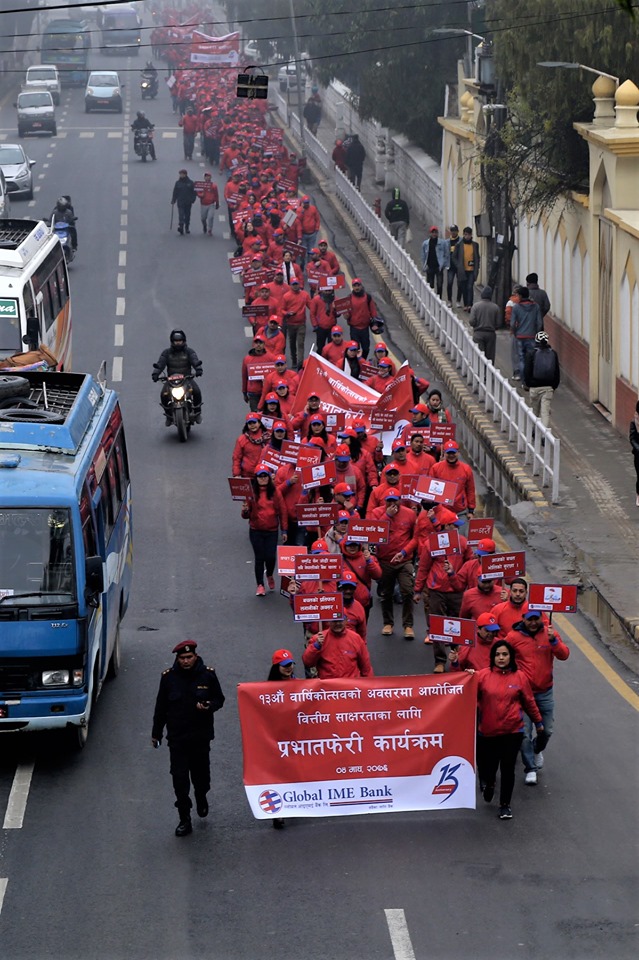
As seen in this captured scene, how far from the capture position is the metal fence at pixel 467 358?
72.5 ft

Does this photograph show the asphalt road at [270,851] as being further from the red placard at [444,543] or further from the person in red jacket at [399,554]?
the red placard at [444,543]

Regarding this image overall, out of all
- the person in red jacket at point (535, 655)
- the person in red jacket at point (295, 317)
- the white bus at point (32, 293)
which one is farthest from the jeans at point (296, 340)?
the person in red jacket at point (535, 655)

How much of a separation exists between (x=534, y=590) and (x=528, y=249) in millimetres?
20832

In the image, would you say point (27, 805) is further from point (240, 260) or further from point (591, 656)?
point (240, 260)

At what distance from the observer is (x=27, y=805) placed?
12906mm

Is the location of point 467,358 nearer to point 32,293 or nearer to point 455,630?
point 32,293

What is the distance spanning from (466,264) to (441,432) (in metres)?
14.7

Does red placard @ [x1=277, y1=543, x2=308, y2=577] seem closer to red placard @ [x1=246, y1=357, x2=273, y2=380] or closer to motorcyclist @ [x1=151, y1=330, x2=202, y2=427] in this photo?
red placard @ [x1=246, y1=357, x2=273, y2=380]

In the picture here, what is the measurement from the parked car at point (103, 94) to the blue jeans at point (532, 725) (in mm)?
60427

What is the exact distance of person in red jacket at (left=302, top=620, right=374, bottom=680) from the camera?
13.2m

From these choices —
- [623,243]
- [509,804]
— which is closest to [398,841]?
[509,804]

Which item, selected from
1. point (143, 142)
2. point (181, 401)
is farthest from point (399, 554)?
point (143, 142)

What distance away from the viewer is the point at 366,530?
51.2 feet

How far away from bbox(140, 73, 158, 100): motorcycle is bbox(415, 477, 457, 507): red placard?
61842 mm
